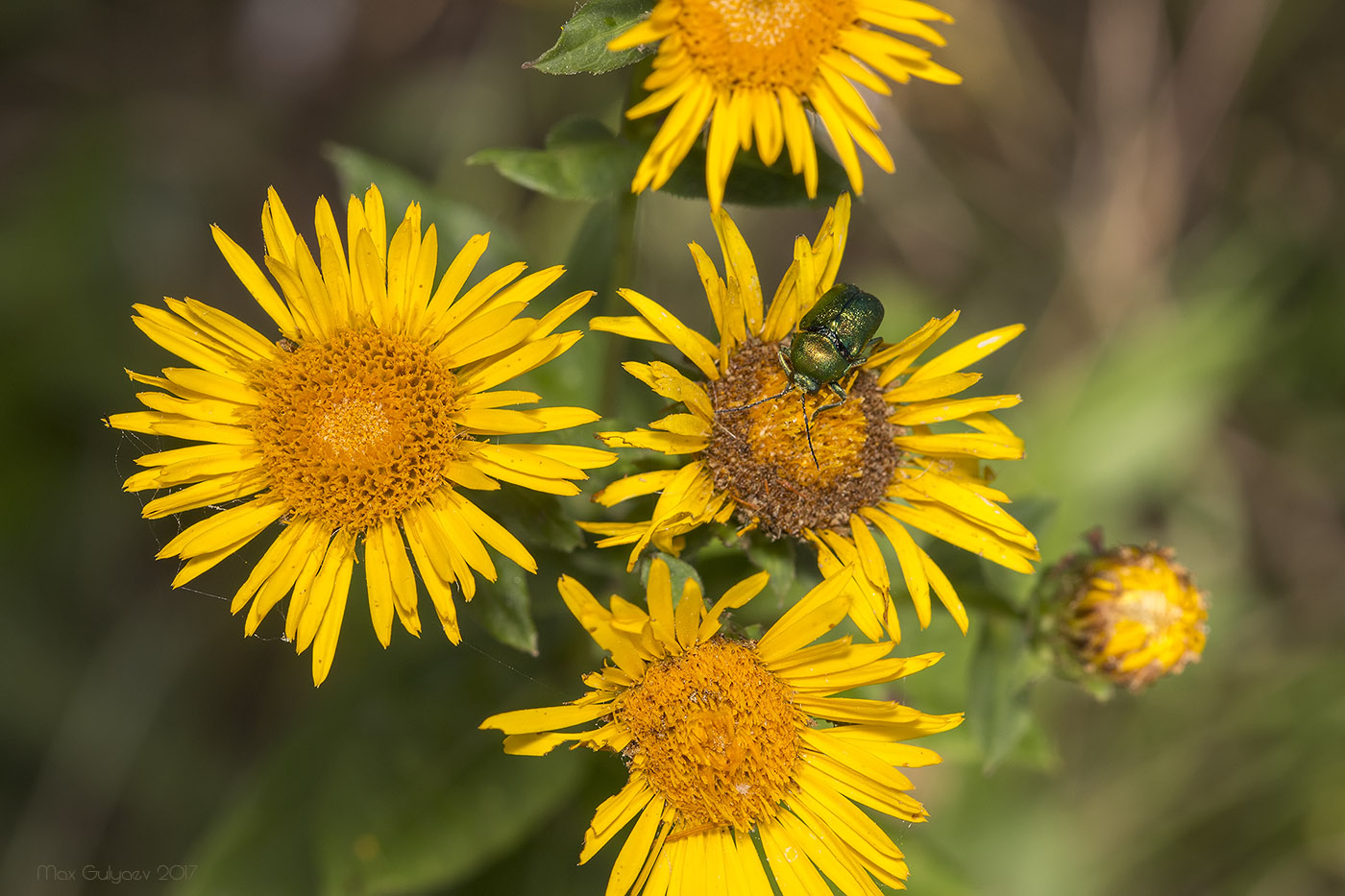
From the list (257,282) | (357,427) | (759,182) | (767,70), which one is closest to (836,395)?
(759,182)

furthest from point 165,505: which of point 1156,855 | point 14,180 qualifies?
point 1156,855

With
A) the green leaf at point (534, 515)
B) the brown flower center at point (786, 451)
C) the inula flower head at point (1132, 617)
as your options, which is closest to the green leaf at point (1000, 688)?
the inula flower head at point (1132, 617)

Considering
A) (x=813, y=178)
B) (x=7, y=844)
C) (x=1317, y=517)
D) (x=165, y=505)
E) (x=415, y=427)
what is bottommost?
(x=7, y=844)

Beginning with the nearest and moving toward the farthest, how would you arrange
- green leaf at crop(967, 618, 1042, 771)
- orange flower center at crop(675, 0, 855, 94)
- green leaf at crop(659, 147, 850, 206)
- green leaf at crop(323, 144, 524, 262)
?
orange flower center at crop(675, 0, 855, 94)
green leaf at crop(659, 147, 850, 206)
green leaf at crop(967, 618, 1042, 771)
green leaf at crop(323, 144, 524, 262)

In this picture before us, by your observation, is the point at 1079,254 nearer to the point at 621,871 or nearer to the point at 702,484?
the point at 702,484

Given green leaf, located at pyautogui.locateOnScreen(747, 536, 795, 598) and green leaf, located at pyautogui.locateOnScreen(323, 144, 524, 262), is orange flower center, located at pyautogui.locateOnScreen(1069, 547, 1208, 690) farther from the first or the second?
green leaf, located at pyautogui.locateOnScreen(323, 144, 524, 262)

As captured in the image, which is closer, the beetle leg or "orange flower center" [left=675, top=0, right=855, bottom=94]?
"orange flower center" [left=675, top=0, right=855, bottom=94]

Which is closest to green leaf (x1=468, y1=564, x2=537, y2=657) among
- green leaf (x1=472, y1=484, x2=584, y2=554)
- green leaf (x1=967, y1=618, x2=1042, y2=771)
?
green leaf (x1=472, y1=484, x2=584, y2=554)
